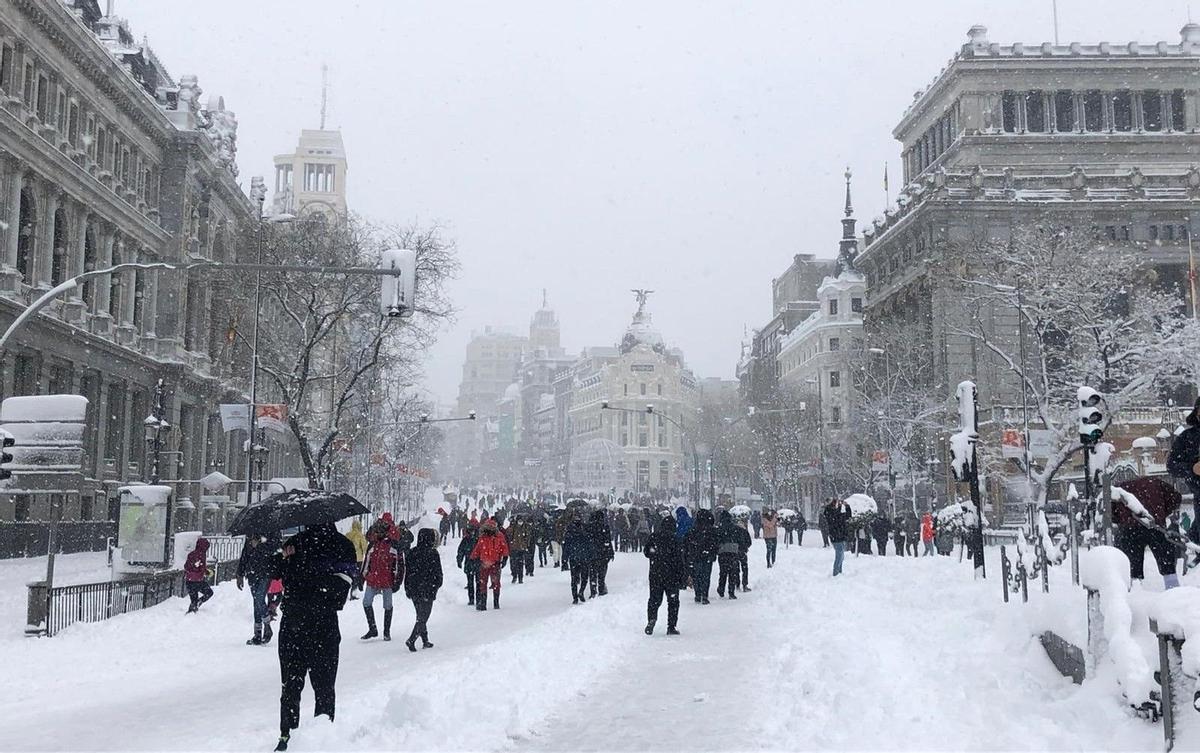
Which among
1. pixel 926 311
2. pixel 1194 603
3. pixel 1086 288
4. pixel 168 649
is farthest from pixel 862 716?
pixel 926 311

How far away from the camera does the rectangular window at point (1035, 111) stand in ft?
213

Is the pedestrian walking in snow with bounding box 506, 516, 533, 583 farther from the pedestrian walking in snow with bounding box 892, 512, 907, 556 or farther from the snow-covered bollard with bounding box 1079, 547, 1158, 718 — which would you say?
the snow-covered bollard with bounding box 1079, 547, 1158, 718

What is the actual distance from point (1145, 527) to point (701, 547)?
32.1 ft

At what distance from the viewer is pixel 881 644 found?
12.3m

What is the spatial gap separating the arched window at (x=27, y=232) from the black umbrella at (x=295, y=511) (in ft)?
91.7

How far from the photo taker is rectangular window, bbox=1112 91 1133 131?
2547 inches

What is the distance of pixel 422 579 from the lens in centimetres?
1493

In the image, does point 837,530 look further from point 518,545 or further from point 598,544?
point 518,545

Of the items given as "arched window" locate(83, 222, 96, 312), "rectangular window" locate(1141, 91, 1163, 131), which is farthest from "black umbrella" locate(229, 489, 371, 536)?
"rectangular window" locate(1141, 91, 1163, 131)

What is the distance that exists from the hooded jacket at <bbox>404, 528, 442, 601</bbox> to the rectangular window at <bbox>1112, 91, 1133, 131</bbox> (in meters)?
60.7

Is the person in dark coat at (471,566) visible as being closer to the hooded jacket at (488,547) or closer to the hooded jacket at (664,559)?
the hooded jacket at (488,547)

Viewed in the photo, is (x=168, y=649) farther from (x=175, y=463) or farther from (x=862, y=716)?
(x=175, y=463)

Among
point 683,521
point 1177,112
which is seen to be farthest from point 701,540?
point 1177,112

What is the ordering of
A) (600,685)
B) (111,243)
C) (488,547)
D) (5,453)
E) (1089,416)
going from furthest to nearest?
(111,243) < (488,547) < (5,453) < (1089,416) < (600,685)
